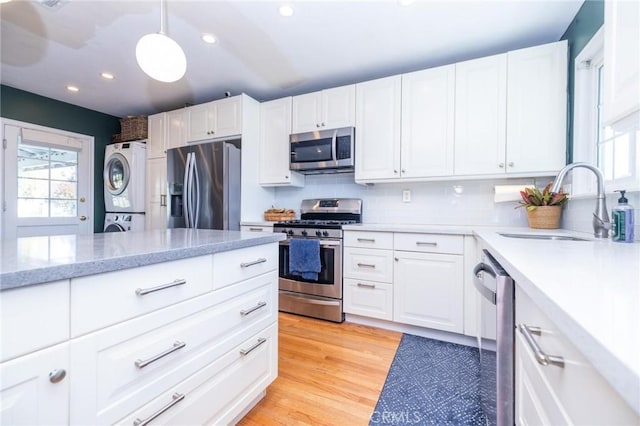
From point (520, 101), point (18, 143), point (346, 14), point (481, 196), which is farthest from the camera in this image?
point (18, 143)

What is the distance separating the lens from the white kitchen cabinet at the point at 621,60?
2.94 ft

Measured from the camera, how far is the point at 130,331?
87 centimetres

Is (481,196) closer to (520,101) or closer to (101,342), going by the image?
(520,101)

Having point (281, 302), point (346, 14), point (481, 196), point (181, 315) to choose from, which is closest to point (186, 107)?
point (346, 14)

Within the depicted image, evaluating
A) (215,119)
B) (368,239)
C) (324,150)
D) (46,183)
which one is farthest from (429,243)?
(46,183)

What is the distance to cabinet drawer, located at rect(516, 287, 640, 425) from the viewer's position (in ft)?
1.23

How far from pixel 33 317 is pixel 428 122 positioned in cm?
273

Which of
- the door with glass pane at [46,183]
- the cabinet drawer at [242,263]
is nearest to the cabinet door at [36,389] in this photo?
the cabinet drawer at [242,263]

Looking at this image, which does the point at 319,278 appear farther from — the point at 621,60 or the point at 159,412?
the point at 621,60

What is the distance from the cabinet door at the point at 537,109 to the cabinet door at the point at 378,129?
0.90 meters

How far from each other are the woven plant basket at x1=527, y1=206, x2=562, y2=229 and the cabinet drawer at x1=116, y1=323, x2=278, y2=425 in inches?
80.2

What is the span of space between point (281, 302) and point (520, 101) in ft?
9.06

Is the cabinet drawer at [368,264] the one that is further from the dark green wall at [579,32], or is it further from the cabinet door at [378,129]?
the dark green wall at [579,32]

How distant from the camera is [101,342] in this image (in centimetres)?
79
